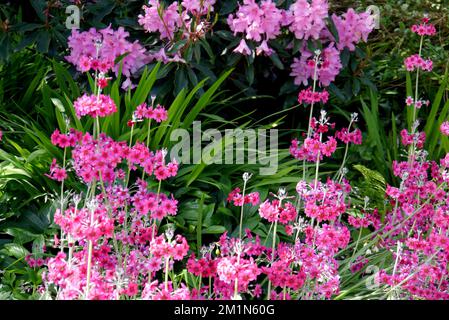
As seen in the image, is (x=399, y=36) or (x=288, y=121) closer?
(x=288, y=121)

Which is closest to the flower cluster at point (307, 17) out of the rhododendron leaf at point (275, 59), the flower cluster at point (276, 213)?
the rhododendron leaf at point (275, 59)

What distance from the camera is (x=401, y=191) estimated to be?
2928 millimetres

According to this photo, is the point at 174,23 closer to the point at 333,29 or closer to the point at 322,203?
the point at 333,29

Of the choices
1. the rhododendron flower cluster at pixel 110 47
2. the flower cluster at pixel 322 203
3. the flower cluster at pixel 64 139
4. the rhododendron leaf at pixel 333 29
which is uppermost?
the rhododendron leaf at pixel 333 29

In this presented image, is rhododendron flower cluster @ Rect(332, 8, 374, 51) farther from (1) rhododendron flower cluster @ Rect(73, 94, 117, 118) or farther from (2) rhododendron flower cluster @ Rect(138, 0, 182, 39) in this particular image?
(1) rhododendron flower cluster @ Rect(73, 94, 117, 118)

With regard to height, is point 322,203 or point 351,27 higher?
point 351,27

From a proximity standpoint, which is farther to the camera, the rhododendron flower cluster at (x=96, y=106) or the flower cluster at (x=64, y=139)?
the flower cluster at (x=64, y=139)

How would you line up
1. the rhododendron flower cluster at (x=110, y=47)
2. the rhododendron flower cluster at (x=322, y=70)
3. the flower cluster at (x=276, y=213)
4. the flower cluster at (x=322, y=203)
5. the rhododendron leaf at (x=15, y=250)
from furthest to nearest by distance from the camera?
the rhododendron flower cluster at (x=322, y=70), the rhododendron flower cluster at (x=110, y=47), the rhododendron leaf at (x=15, y=250), the flower cluster at (x=322, y=203), the flower cluster at (x=276, y=213)

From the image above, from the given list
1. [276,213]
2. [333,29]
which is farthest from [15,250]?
[333,29]

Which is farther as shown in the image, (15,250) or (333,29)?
(333,29)

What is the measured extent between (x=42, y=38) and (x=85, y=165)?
5.95 ft

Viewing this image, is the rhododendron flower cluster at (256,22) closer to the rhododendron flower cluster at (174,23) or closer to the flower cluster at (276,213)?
the rhododendron flower cluster at (174,23)
